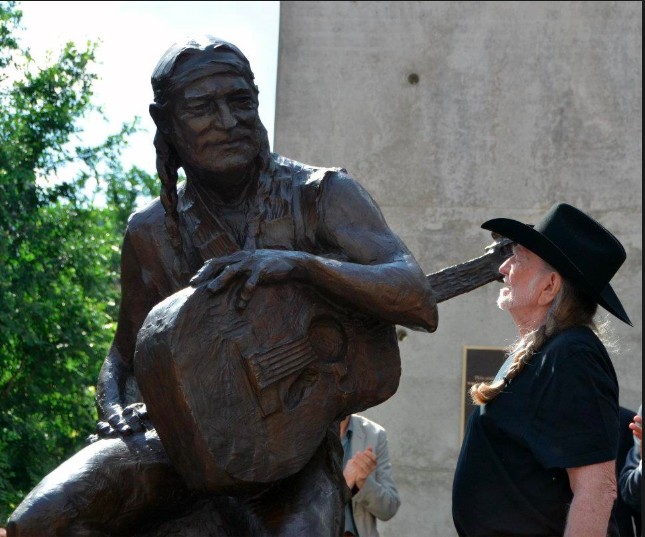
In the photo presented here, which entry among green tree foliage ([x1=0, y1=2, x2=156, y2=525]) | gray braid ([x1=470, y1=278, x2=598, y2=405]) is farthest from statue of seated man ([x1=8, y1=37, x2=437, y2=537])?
green tree foliage ([x1=0, y1=2, x2=156, y2=525])

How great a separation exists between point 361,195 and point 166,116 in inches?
24.6

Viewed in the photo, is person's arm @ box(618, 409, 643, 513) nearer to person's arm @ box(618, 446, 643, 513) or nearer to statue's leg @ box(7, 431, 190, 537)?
person's arm @ box(618, 446, 643, 513)

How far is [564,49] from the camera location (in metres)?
9.32

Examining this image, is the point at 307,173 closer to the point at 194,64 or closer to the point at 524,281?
the point at 194,64

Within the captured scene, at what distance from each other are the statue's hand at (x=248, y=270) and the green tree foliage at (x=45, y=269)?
4.86m

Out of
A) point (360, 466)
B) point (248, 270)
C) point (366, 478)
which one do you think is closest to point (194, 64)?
point (248, 270)

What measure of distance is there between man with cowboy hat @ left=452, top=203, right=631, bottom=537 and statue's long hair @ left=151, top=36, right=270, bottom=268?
986 mm

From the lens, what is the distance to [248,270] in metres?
3.58

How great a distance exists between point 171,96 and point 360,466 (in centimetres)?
273

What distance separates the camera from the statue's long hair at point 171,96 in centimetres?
382

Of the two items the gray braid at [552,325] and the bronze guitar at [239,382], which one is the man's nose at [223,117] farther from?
the gray braid at [552,325]

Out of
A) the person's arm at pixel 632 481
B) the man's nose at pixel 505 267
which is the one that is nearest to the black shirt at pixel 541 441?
the man's nose at pixel 505 267

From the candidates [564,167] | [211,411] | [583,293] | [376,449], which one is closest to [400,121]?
[564,167]

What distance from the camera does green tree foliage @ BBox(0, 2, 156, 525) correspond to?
333 inches
